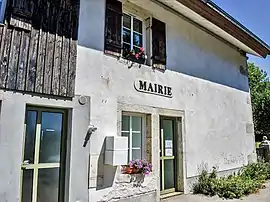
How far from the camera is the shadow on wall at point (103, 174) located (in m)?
4.48

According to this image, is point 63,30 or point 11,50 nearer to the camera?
point 11,50

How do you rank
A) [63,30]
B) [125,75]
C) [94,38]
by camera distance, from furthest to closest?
1. [125,75]
2. [94,38]
3. [63,30]

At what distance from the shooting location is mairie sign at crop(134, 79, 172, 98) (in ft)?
18.0

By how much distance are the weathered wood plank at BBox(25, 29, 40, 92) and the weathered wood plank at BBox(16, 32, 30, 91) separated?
0.19 ft

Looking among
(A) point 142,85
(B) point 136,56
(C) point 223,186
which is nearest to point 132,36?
(B) point 136,56

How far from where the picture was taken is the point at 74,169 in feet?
13.5

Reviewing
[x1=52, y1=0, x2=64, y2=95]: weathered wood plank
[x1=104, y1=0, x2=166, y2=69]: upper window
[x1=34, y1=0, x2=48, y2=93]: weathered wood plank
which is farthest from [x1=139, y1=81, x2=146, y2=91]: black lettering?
[x1=34, y1=0, x2=48, y2=93]: weathered wood plank

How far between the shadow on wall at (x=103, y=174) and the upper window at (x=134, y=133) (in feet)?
2.32

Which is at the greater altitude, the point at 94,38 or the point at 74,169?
the point at 94,38

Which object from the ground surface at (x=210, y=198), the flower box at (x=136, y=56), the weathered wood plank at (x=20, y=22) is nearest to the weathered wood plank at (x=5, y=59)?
the weathered wood plank at (x=20, y=22)

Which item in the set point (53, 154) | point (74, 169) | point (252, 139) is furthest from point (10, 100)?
point (252, 139)

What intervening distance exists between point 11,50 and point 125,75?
223cm

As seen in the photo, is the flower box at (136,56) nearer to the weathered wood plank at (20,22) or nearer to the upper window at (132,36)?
the upper window at (132,36)

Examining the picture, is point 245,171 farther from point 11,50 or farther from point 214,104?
point 11,50
